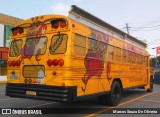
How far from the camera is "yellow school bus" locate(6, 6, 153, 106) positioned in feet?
23.6

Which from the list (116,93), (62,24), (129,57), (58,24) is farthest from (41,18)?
(129,57)

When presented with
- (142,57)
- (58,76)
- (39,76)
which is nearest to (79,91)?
(58,76)

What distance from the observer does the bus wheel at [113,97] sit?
31.9 ft

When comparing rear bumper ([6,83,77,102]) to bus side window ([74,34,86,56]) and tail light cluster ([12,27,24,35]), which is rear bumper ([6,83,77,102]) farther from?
tail light cluster ([12,27,24,35])

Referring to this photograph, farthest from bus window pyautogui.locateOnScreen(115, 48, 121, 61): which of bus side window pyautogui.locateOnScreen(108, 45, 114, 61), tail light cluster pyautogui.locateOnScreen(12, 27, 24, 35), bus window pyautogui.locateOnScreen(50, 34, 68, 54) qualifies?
tail light cluster pyautogui.locateOnScreen(12, 27, 24, 35)

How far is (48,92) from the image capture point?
7258mm

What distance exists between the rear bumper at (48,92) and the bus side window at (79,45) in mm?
1055

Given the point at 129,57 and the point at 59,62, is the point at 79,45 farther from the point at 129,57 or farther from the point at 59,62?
the point at 129,57

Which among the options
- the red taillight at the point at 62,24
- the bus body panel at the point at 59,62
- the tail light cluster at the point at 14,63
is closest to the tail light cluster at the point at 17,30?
the bus body panel at the point at 59,62

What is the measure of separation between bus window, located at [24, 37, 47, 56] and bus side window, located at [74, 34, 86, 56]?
36.4 inches

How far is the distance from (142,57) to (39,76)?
8234 millimetres

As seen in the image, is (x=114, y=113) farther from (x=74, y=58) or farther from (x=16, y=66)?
(x=16, y=66)

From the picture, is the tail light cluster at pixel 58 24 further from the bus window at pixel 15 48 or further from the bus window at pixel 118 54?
the bus window at pixel 118 54

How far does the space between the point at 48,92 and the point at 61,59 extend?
97 centimetres
